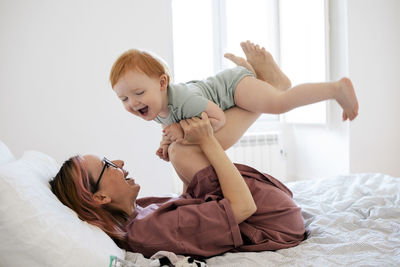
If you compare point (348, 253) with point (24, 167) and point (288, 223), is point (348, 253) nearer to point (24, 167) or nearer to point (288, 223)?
point (288, 223)

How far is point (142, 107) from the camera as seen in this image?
128cm

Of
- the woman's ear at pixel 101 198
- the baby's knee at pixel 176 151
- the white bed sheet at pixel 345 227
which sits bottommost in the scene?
the white bed sheet at pixel 345 227

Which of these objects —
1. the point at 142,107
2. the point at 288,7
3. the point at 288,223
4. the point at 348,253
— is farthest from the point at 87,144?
the point at 288,7

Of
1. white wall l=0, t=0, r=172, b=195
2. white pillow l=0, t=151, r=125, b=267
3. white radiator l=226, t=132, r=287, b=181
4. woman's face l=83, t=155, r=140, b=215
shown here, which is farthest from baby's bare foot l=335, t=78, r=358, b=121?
white radiator l=226, t=132, r=287, b=181

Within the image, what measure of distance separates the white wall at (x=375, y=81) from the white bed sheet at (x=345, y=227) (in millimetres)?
1946

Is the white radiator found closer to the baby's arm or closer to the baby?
the baby

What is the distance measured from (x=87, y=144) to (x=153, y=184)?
2.30ft

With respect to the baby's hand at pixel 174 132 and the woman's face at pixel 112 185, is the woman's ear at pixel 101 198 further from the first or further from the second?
the baby's hand at pixel 174 132

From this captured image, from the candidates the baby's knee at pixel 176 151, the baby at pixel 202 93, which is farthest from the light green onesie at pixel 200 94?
the baby's knee at pixel 176 151

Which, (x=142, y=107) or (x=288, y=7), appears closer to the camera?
(x=142, y=107)

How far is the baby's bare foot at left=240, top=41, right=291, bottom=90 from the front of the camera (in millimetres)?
1498

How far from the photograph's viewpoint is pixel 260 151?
411 centimetres

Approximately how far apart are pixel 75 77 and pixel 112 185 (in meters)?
2.14

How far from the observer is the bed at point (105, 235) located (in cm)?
88
